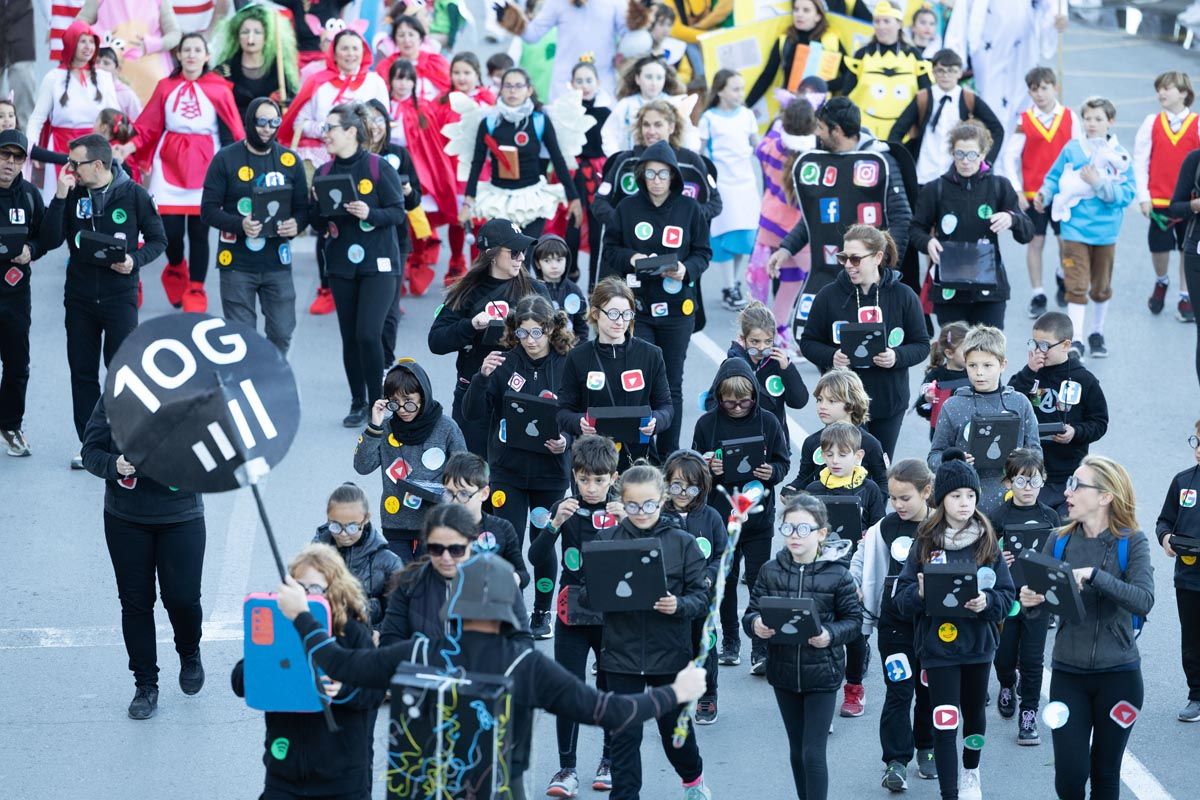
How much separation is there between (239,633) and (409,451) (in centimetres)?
154

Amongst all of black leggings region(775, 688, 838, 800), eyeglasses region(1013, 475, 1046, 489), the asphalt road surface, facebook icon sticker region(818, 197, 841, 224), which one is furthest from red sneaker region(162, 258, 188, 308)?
black leggings region(775, 688, 838, 800)

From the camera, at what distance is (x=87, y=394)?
1195cm

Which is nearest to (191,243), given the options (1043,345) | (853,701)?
(1043,345)

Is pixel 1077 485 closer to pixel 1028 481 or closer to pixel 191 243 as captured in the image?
pixel 1028 481

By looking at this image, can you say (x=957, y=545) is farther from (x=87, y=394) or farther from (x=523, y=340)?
(x=87, y=394)

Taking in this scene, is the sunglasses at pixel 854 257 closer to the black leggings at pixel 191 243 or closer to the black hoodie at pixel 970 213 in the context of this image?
the black hoodie at pixel 970 213

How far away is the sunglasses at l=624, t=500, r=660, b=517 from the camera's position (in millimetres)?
7750

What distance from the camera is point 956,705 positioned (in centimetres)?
797

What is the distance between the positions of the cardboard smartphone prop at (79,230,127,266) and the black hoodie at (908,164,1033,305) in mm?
5109

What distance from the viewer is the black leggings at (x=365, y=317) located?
12.3 metres

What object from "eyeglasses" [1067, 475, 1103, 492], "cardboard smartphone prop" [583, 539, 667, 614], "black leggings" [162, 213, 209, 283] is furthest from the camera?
"black leggings" [162, 213, 209, 283]

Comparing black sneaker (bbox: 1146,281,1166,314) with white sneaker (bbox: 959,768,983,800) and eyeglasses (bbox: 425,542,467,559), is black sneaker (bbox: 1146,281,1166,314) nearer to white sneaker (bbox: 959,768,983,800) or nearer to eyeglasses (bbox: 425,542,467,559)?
white sneaker (bbox: 959,768,983,800)

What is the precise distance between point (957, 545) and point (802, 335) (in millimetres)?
3127

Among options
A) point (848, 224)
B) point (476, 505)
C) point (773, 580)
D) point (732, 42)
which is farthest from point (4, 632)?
point (732, 42)
